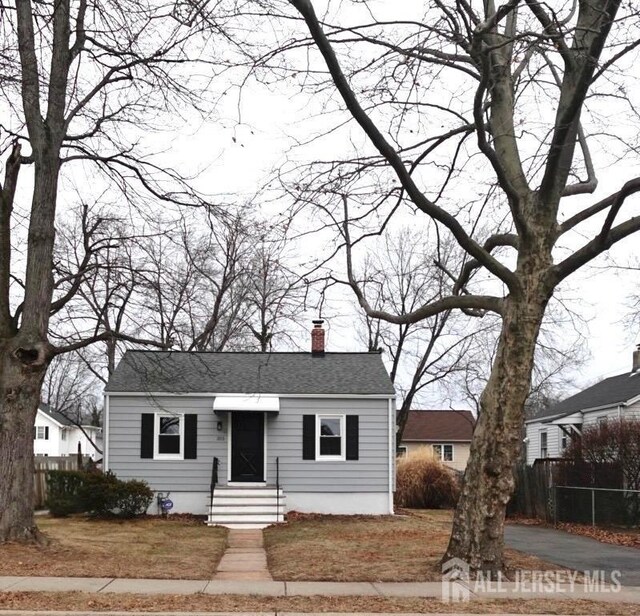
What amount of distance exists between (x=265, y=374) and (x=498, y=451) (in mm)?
14135

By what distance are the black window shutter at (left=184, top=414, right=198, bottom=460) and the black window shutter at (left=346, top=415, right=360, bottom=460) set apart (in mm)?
4174

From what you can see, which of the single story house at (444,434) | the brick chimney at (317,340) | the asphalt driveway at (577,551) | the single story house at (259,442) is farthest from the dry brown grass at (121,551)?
the single story house at (444,434)

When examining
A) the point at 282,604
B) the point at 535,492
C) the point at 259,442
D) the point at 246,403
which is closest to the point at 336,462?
the point at 259,442

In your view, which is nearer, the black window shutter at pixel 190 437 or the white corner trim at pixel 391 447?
the black window shutter at pixel 190 437

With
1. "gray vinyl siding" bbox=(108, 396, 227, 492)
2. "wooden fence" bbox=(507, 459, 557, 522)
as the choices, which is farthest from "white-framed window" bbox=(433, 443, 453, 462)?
"gray vinyl siding" bbox=(108, 396, 227, 492)

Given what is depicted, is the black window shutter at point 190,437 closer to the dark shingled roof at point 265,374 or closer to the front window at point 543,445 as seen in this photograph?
the dark shingled roof at point 265,374

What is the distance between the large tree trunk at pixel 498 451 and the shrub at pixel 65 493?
12.9 meters

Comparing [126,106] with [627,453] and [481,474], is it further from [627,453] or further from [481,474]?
[627,453]

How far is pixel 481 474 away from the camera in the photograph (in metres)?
11.4

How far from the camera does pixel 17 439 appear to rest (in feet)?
45.1

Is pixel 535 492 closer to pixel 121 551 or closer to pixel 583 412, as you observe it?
pixel 583 412

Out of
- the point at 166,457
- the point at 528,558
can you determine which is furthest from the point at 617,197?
the point at 166,457

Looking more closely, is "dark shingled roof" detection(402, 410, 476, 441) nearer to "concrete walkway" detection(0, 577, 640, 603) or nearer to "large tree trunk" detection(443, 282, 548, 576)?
"large tree trunk" detection(443, 282, 548, 576)

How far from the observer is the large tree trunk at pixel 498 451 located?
1134cm
